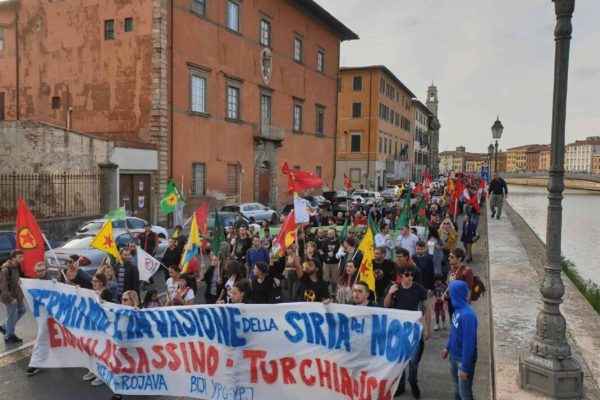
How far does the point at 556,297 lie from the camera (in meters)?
5.82

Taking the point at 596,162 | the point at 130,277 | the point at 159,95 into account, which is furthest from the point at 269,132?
the point at 596,162

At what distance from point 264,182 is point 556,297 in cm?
Result: 2796

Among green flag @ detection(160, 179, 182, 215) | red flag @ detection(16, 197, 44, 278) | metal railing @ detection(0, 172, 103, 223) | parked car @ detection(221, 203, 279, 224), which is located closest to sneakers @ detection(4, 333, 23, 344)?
red flag @ detection(16, 197, 44, 278)

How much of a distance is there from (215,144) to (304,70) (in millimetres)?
12326

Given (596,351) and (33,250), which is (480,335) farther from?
(33,250)

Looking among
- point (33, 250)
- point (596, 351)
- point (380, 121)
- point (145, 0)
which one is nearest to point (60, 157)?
point (145, 0)

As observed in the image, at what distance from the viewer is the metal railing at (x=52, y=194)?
19.8m

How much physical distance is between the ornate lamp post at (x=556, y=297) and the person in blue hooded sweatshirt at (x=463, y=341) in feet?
3.03

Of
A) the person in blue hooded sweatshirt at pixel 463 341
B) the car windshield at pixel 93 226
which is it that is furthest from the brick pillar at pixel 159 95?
the person in blue hooded sweatshirt at pixel 463 341

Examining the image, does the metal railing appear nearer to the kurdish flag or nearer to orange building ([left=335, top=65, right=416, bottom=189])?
the kurdish flag

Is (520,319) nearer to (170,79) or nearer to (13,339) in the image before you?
(13,339)

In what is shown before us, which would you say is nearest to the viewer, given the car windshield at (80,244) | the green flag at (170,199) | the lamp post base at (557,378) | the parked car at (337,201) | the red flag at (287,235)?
the lamp post base at (557,378)

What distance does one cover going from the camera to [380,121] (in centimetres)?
5972

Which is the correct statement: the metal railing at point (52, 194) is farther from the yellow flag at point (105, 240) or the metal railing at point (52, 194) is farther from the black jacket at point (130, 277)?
the black jacket at point (130, 277)
